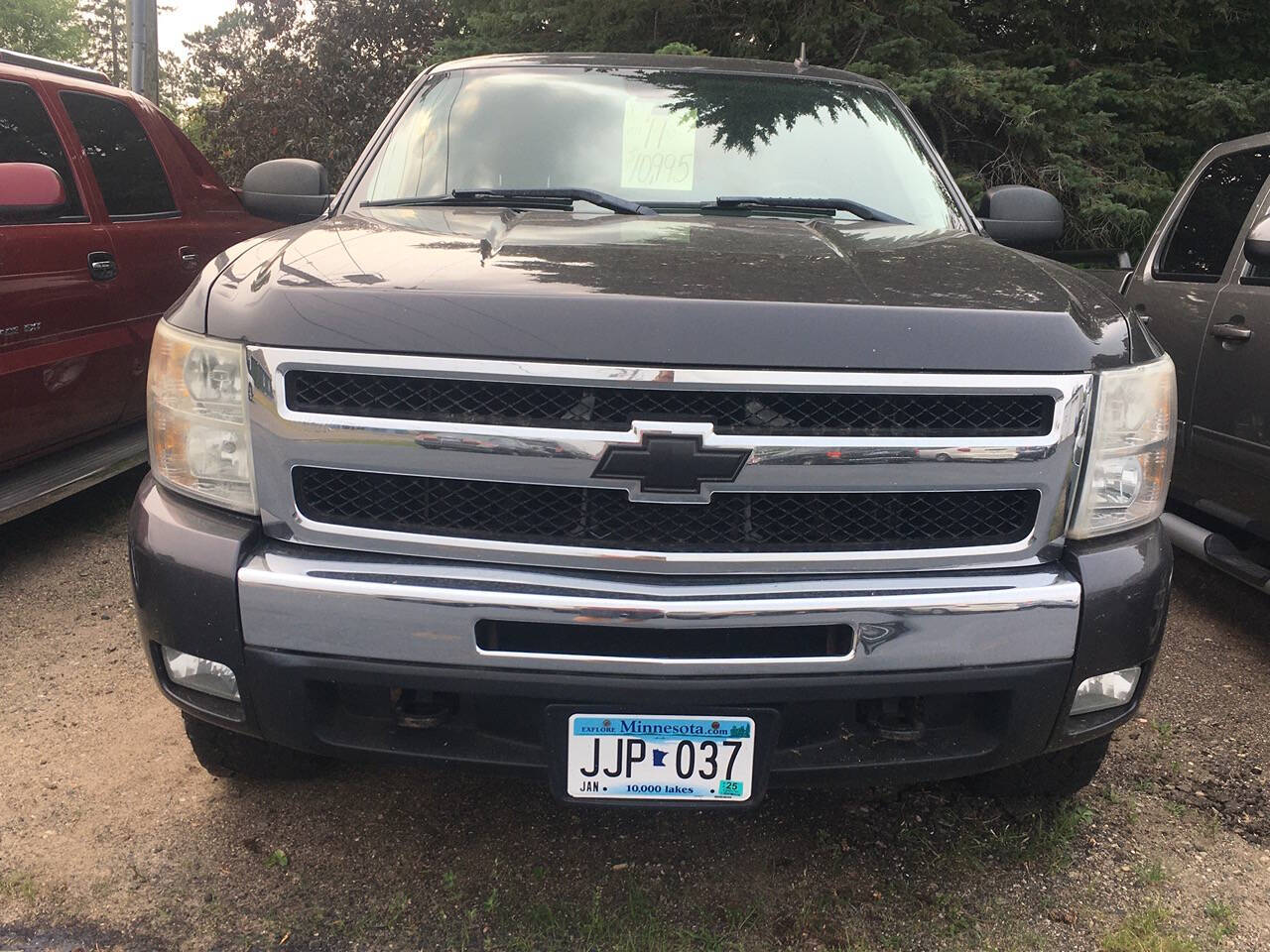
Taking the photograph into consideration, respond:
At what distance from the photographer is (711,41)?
8.59m

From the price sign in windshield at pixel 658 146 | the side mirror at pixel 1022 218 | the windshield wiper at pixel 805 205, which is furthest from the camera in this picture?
the side mirror at pixel 1022 218

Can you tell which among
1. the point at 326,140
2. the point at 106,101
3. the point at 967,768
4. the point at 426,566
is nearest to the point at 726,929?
the point at 967,768

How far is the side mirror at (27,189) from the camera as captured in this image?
347 centimetres

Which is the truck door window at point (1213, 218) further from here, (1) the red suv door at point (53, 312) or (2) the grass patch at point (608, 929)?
(1) the red suv door at point (53, 312)

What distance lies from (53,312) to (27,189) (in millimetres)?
497

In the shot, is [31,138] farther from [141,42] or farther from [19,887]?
[141,42]

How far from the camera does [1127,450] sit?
1939 millimetres

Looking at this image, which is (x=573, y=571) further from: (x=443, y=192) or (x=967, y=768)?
(x=443, y=192)

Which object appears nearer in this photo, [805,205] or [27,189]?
[805,205]

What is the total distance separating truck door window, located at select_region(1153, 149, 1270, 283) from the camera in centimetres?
392

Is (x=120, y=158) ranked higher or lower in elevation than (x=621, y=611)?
higher

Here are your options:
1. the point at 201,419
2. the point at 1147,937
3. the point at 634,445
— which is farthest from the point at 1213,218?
the point at 201,419

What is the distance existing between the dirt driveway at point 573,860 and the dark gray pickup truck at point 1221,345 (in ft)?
3.13

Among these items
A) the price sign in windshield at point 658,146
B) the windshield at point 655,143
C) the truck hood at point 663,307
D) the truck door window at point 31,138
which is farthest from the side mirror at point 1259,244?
the truck door window at point 31,138
